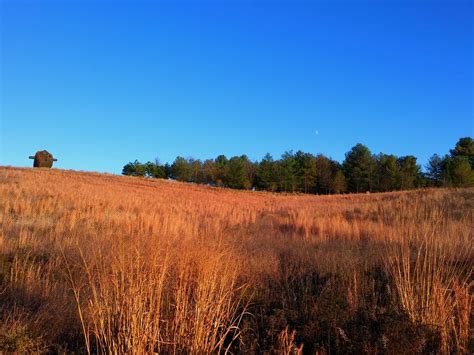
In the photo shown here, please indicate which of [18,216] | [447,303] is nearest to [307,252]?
[447,303]

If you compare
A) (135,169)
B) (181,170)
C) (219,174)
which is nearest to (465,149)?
(219,174)

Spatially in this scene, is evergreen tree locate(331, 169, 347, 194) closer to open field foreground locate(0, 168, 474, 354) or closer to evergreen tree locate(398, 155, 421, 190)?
evergreen tree locate(398, 155, 421, 190)

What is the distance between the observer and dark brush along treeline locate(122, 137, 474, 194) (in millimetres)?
63344

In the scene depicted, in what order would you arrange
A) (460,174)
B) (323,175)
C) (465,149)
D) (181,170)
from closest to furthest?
1. (460,174)
2. (465,149)
3. (323,175)
4. (181,170)

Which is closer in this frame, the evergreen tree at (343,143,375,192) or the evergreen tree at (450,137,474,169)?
the evergreen tree at (450,137,474,169)

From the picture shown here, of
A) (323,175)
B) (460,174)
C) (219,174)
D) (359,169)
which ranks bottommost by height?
(460,174)

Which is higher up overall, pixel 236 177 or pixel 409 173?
pixel 409 173

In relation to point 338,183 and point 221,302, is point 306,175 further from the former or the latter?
point 221,302

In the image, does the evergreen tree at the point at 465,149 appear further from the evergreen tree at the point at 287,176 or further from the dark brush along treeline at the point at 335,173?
the evergreen tree at the point at 287,176

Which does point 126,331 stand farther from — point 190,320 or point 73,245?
point 73,245

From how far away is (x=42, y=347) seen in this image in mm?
3377

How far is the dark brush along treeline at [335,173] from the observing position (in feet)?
208

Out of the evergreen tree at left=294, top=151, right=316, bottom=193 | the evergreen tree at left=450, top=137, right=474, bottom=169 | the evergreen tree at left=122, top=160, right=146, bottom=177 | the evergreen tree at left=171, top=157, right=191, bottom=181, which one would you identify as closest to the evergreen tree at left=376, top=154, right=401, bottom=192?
the evergreen tree at left=450, top=137, right=474, bottom=169

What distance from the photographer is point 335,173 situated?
230ft
